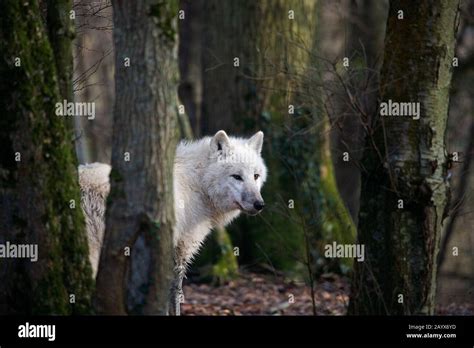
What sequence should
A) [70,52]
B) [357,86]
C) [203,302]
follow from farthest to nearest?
[203,302] < [357,86] < [70,52]

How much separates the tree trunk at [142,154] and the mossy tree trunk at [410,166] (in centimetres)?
242

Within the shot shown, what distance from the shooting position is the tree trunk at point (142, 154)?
5.19 m

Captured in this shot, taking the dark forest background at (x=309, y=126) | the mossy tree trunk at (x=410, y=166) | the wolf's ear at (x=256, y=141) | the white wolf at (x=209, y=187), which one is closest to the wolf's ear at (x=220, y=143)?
the white wolf at (x=209, y=187)

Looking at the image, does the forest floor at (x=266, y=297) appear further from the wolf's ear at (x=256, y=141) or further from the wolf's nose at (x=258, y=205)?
the wolf's ear at (x=256, y=141)

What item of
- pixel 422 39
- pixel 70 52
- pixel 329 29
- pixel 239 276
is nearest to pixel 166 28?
pixel 70 52

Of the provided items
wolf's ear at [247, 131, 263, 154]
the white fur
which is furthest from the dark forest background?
the white fur

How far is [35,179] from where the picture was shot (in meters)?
5.55

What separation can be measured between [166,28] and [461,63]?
33.3 ft

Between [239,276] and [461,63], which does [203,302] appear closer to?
[239,276]

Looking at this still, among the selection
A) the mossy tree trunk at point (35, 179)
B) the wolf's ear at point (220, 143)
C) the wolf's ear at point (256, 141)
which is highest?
the wolf's ear at point (256, 141)

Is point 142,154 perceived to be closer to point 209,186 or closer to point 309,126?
point 209,186

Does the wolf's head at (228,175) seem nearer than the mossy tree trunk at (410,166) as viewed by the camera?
No

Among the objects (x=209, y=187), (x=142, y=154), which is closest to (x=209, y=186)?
(x=209, y=187)

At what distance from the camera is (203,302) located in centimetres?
997
